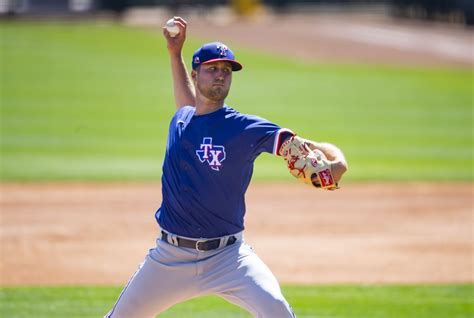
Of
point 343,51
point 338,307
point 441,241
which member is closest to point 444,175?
point 441,241

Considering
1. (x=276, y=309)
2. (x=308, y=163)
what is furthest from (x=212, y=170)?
(x=276, y=309)

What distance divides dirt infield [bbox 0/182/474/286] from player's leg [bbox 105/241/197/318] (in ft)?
13.3

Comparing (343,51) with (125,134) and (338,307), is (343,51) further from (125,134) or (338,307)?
(338,307)

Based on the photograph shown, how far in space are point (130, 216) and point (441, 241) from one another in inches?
174

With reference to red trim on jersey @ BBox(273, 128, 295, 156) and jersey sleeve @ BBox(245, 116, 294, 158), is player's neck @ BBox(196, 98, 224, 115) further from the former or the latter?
red trim on jersey @ BBox(273, 128, 295, 156)

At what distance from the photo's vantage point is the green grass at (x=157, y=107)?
1677 cm

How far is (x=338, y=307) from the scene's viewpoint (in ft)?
27.6

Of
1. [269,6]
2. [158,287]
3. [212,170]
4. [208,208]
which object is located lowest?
[269,6]

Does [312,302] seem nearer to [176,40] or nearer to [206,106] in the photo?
[176,40]

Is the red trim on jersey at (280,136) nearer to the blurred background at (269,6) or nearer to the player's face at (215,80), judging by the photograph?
the player's face at (215,80)

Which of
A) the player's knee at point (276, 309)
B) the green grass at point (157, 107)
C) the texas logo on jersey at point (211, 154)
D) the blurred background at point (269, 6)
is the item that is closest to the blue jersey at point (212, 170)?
the texas logo on jersey at point (211, 154)

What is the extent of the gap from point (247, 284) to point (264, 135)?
0.92m

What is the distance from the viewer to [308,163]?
16.8 feet

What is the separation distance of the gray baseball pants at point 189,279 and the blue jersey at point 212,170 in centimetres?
15
